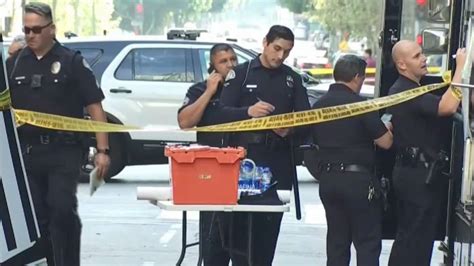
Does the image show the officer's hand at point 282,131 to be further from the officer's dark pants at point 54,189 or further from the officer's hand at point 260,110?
the officer's dark pants at point 54,189

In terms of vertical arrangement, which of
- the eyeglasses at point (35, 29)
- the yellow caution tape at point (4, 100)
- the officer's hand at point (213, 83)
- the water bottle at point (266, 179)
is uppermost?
the eyeglasses at point (35, 29)

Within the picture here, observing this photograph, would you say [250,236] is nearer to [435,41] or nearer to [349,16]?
[435,41]

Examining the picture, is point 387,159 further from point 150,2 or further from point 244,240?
point 150,2

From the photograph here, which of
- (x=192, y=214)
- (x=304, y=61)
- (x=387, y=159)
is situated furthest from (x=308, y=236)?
(x=304, y=61)

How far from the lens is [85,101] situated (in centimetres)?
651

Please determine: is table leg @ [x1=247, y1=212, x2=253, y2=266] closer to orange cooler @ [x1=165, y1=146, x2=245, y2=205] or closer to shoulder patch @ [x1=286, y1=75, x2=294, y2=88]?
orange cooler @ [x1=165, y1=146, x2=245, y2=205]

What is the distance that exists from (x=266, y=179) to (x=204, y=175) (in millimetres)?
567

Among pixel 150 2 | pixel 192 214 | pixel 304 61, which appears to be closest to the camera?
pixel 192 214

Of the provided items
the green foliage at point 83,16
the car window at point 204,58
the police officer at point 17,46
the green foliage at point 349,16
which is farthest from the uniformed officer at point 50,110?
the green foliage at point 83,16

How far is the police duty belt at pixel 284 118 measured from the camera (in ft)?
19.9

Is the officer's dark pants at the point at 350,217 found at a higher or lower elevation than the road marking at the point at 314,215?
higher

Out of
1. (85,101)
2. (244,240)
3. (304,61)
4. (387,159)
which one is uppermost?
(85,101)

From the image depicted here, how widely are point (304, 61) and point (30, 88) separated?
33659 mm

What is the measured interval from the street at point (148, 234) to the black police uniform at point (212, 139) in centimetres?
163
